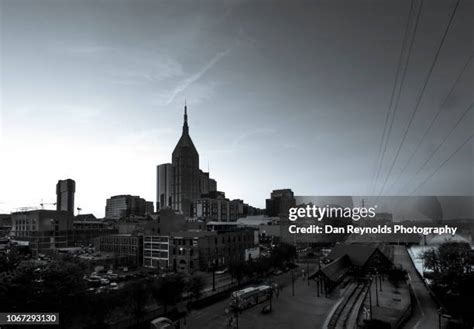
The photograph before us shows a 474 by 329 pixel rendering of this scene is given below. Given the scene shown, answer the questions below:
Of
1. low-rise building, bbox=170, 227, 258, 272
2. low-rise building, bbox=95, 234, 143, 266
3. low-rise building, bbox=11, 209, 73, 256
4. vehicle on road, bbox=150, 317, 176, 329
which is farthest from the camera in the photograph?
low-rise building, bbox=11, 209, 73, 256

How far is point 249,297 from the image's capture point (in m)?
46.3

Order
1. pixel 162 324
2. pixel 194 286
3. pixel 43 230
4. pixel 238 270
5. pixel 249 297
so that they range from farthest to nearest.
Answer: pixel 43 230
pixel 238 270
pixel 249 297
pixel 194 286
pixel 162 324

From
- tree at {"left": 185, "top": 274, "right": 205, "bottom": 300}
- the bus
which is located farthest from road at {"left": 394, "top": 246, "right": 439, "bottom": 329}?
tree at {"left": 185, "top": 274, "right": 205, "bottom": 300}

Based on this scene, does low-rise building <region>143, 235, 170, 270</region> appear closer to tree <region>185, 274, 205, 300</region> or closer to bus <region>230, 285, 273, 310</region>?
tree <region>185, 274, 205, 300</region>

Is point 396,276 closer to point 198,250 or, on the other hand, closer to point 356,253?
point 356,253

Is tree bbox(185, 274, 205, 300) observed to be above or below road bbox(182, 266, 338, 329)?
above

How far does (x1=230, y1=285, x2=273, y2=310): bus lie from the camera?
144 feet

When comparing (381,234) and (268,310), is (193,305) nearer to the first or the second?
(268,310)

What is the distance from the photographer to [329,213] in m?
183

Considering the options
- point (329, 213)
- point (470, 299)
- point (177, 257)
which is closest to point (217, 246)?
point (177, 257)

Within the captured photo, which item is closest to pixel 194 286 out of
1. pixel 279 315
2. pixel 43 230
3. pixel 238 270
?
pixel 279 315

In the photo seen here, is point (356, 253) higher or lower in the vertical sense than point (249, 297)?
higher

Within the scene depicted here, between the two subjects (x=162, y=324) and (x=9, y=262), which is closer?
(x=9, y=262)

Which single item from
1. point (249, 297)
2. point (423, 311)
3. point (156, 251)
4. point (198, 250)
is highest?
point (198, 250)
